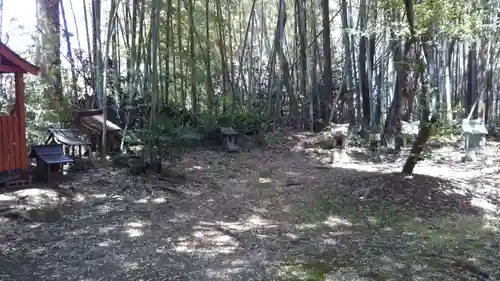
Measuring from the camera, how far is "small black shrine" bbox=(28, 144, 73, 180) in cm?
580

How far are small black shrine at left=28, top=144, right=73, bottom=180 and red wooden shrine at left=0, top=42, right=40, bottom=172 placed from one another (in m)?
0.15

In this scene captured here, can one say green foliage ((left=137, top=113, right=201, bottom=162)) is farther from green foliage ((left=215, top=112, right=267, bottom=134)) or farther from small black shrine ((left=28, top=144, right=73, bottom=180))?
Answer: green foliage ((left=215, top=112, right=267, bottom=134))

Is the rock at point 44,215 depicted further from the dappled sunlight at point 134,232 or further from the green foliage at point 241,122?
the green foliage at point 241,122

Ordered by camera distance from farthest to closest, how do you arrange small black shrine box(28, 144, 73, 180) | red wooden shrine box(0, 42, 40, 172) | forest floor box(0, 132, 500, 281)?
small black shrine box(28, 144, 73, 180), red wooden shrine box(0, 42, 40, 172), forest floor box(0, 132, 500, 281)

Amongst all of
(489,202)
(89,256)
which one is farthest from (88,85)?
(489,202)

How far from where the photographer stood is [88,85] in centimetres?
952

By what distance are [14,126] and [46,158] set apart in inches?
21.6

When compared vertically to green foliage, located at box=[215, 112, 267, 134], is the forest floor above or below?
below

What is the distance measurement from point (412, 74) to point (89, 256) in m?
4.51

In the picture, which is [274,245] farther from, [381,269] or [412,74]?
[412,74]

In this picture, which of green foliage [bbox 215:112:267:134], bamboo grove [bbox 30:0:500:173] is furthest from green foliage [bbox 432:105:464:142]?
green foliage [bbox 215:112:267:134]

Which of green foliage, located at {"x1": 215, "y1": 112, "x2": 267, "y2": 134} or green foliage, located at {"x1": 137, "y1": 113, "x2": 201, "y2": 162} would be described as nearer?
green foliage, located at {"x1": 137, "y1": 113, "x2": 201, "y2": 162}

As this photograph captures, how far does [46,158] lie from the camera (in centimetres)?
581

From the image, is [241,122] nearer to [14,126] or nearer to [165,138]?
[165,138]
